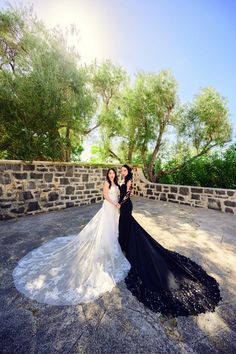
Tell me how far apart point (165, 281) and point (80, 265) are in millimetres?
1379

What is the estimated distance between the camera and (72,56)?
23.5ft

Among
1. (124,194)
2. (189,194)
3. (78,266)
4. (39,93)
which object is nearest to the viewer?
(78,266)

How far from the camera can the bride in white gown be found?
2502 mm

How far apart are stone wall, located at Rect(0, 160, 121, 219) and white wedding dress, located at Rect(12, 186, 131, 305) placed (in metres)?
Result: 2.80

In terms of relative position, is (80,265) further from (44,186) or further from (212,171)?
(212,171)

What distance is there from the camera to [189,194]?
27.0ft

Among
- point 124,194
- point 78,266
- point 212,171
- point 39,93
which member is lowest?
point 78,266

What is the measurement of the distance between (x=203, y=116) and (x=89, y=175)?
6.04m

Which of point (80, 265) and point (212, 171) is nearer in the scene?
point (80, 265)

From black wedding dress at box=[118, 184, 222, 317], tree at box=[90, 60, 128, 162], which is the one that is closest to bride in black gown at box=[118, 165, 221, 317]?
black wedding dress at box=[118, 184, 222, 317]

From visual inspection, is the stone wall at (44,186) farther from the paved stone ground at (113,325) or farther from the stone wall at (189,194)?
the paved stone ground at (113,325)

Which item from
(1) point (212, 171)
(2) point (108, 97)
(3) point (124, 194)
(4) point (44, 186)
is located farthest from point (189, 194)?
(2) point (108, 97)

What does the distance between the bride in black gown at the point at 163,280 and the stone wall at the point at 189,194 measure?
15.5 feet

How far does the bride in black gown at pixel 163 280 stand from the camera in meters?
2.26
